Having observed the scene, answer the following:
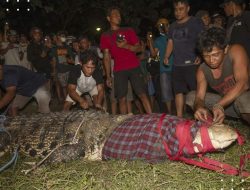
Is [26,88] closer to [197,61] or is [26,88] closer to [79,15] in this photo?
[197,61]

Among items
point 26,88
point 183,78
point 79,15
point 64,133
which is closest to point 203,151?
point 64,133

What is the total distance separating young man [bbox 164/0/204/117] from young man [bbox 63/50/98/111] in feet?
4.26

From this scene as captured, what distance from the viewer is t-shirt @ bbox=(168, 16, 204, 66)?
213 inches

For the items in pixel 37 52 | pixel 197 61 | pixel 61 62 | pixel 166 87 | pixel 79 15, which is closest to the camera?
pixel 197 61

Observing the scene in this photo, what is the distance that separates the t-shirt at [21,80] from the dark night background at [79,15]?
26.5 feet

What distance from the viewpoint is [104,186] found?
3037 millimetres

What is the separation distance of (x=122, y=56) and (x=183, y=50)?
1054 millimetres

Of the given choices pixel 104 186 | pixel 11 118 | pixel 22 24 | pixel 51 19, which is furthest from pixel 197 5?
pixel 104 186

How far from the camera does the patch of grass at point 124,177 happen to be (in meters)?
2.99

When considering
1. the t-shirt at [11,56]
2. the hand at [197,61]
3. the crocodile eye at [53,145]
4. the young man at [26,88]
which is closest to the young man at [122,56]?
the hand at [197,61]

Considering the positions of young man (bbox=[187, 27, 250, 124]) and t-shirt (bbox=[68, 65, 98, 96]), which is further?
t-shirt (bbox=[68, 65, 98, 96])

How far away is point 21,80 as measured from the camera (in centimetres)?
562

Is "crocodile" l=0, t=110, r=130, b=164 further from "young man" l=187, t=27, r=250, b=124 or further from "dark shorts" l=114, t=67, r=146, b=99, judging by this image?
"dark shorts" l=114, t=67, r=146, b=99

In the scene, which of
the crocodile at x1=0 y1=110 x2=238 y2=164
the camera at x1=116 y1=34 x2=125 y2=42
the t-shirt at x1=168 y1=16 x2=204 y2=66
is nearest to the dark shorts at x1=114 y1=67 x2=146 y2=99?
the camera at x1=116 y1=34 x2=125 y2=42
